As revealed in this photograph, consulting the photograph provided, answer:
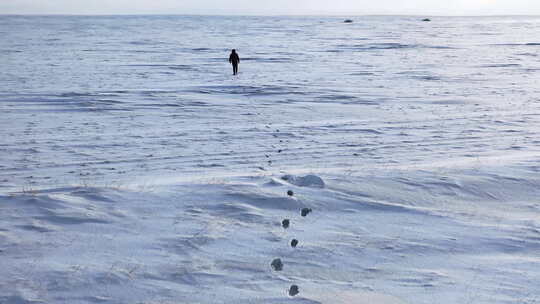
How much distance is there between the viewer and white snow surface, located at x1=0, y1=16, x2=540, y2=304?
502 centimetres

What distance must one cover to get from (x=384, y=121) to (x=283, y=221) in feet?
25.7

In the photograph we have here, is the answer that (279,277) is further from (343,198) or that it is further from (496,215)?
(496,215)

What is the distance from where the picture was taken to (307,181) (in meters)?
7.86

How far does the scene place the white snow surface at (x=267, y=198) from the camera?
502 centimetres

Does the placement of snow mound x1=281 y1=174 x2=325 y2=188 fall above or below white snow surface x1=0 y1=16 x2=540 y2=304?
above

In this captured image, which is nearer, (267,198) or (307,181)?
(267,198)

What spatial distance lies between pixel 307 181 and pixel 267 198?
0.81 meters

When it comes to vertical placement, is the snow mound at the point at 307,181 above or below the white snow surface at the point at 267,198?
above

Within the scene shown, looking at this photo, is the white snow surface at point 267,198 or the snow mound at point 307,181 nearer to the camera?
the white snow surface at point 267,198

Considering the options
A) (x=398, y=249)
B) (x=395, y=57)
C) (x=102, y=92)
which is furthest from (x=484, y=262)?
(x=395, y=57)

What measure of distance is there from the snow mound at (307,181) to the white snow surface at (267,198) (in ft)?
0.10

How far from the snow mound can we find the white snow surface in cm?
3

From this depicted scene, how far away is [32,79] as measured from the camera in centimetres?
2159

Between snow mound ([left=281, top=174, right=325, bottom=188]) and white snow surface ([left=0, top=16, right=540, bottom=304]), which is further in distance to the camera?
snow mound ([left=281, top=174, right=325, bottom=188])
